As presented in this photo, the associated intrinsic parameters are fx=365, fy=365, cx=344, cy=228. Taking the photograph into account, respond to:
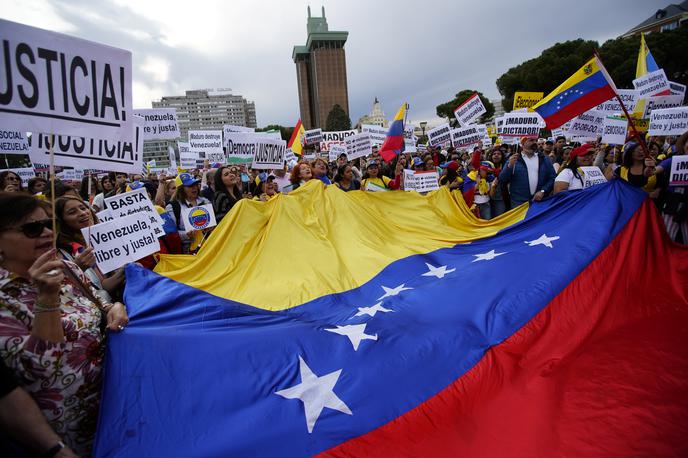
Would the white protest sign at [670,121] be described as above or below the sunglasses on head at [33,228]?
above

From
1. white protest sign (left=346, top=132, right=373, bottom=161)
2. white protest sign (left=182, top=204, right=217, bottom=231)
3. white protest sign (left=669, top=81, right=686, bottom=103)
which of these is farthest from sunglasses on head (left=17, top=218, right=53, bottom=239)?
white protest sign (left=669, top=81, right=686, bottom=103)

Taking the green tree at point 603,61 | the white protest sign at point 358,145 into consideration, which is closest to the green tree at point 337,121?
the green tree at point 603,61

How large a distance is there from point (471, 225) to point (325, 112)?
366 ft

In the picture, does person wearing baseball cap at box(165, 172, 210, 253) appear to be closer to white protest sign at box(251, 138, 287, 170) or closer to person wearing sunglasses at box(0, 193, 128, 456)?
white protest sign at box(251, 138, 287, 170)

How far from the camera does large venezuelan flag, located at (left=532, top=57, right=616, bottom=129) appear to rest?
16.2 feet

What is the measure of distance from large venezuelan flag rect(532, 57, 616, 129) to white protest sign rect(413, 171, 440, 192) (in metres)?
2.08

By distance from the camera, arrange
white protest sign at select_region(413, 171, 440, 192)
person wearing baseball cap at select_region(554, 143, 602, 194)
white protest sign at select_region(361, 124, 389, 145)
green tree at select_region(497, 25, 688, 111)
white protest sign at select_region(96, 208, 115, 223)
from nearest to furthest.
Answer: white protest sign at select_region(96, 208, 115, 223) < person wearing baseball cap at select_region(554, 143, 602, 194) < white protest sign at select_region(413, 171, 440, 192) < white protest sign at select_region(361, 124, 389, 145) < green tree at select_region(497, 25, 688, 111)

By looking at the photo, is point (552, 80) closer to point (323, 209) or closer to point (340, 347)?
point (323, 209)

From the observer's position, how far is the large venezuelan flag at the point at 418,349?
185 cm

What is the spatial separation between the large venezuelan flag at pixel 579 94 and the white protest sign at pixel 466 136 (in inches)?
161

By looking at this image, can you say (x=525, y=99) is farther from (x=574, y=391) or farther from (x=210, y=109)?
(x=210, y=109)

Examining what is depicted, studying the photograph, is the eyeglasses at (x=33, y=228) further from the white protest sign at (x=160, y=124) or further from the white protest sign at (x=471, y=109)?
the white protest sign at (x=471, y=109)

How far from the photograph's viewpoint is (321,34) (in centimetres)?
11781

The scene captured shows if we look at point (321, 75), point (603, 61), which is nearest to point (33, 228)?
point (603, 61)
